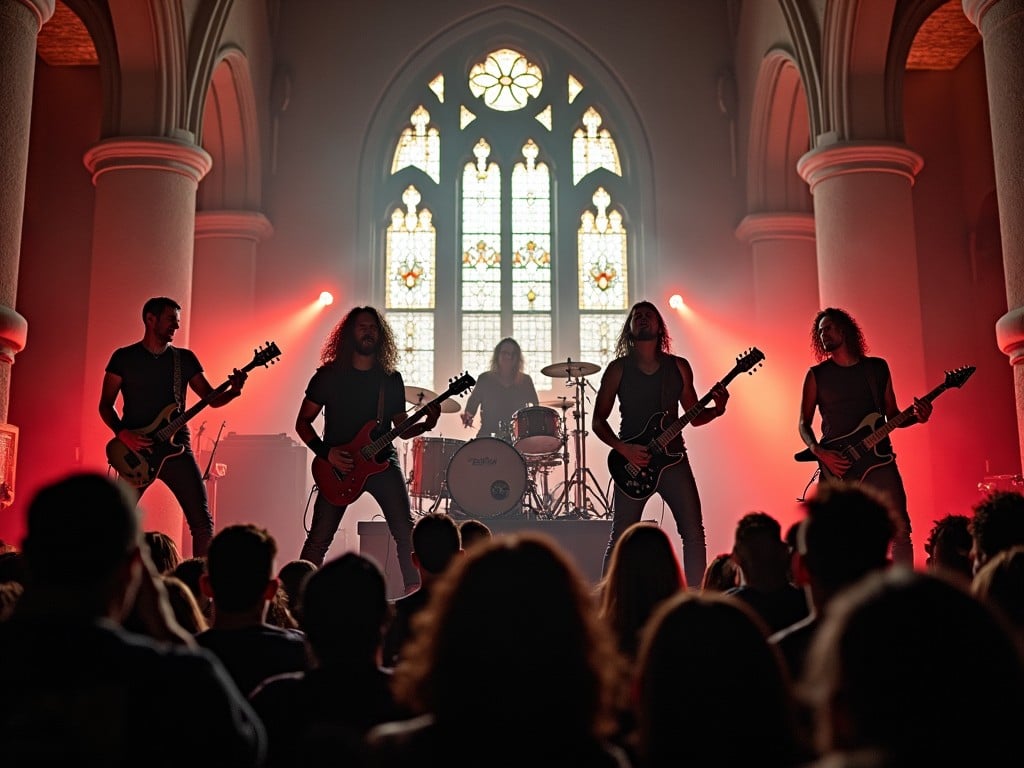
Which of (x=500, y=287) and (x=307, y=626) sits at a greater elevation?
(x=500, y=287)

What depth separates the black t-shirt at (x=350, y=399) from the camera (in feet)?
22.2

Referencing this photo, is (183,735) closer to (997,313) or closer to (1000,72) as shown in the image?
(1000,72)

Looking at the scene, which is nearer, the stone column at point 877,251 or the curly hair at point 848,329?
the curly hair at point 848,329

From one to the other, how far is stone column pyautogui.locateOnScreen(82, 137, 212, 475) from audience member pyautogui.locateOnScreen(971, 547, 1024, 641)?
804 centimetres

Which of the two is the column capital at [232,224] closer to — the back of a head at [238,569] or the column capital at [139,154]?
the column capital at [139,154]

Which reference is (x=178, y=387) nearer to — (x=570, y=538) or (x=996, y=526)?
(x=570, y=538)

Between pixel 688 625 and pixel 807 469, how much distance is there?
11118mm

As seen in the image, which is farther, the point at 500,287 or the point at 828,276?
the point at 500,287

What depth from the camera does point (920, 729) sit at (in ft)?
4.00

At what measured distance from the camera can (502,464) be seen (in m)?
9.53

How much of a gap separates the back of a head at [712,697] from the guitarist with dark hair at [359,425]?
15.8ft

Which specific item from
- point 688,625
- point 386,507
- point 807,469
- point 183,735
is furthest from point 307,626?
point 807,469

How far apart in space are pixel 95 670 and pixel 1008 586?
2.03 m

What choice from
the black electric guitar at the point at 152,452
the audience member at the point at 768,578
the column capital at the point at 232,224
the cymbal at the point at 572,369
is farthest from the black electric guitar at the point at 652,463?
the column capital at the point at 232,224
